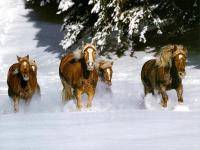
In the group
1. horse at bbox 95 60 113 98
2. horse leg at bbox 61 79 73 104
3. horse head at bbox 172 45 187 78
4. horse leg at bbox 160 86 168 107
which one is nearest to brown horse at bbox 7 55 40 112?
horse leg at bbox 61 79 73 104

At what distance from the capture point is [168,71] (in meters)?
14.0

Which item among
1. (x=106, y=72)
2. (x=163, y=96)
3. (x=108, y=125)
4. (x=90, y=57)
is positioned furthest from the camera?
(x=106, y=72)

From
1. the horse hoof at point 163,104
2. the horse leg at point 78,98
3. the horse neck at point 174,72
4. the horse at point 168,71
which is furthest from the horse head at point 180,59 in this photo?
the horse leg at point 78,98

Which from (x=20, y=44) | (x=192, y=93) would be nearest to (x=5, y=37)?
(x=20, y=44)

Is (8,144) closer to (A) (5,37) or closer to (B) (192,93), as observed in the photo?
(B) (192,93)

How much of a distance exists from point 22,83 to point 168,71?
11.5 ft

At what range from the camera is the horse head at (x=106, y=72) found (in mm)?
15898

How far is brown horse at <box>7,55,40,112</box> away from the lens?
15008mm

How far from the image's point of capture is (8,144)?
7.20m

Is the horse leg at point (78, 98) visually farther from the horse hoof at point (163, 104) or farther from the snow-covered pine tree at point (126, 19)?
the snow-covered pine tree at point (126, 19)

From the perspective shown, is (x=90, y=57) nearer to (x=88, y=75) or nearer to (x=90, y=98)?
(x=88, y=75)

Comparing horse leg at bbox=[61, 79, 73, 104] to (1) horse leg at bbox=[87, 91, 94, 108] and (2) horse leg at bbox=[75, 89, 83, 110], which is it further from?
(1) horse leg at bbox=[87, 91, 94, 108]

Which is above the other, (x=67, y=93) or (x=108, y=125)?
(x=108, y=125)

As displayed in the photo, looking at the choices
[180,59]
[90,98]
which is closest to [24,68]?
[90,98]
